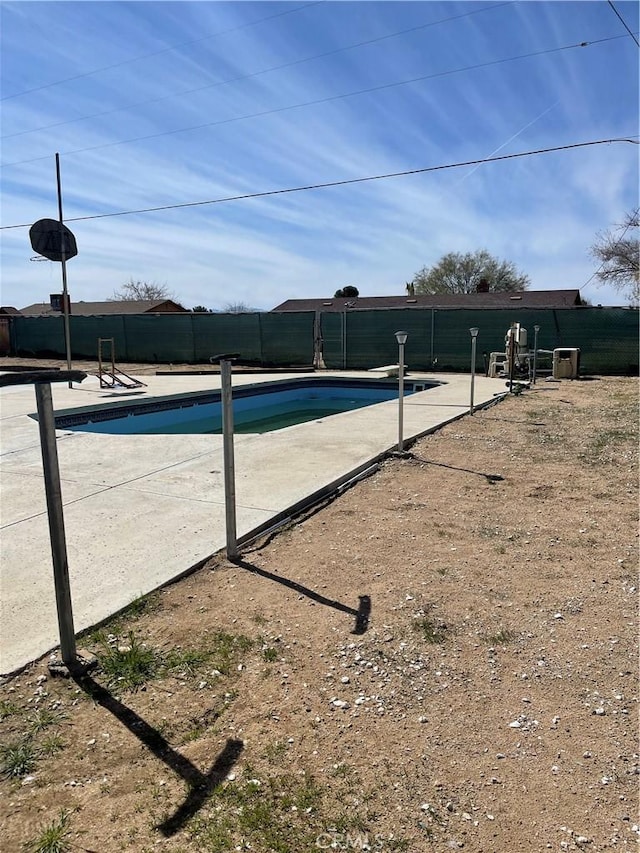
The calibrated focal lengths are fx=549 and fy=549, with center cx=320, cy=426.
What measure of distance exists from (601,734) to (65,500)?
3389mm

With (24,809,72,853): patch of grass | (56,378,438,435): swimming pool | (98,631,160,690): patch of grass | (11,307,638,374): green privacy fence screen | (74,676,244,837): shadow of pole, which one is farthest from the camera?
(11,307,638,374): green privacy fence screen

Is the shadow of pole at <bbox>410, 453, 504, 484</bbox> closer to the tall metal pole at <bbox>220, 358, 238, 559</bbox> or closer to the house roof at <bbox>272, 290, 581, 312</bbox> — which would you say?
the tall metal pole at <bbox>220, 358, 238, 559</bbox>

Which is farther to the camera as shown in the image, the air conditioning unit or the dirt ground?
the air conditioning unit

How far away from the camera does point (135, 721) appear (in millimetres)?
1726

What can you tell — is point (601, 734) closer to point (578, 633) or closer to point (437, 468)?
point (578, 633)

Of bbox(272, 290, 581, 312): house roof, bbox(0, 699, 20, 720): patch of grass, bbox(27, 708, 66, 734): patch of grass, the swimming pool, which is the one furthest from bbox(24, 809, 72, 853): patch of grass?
bbox(272, 290, 581, 312): house roof

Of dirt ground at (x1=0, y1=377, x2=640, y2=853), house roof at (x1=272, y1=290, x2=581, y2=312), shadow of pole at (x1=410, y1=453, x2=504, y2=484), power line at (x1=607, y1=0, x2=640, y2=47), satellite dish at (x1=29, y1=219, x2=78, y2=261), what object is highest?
power line at (x1=607, y1=0, x2=640, y2=47)

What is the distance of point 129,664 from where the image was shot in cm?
200

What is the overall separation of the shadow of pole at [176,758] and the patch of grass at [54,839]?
21cm

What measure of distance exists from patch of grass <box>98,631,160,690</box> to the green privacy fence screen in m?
13.7

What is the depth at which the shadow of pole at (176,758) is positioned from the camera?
1.38 metres

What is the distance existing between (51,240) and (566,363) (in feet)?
35.9

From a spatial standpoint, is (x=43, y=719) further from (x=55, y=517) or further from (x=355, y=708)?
(x=355, y=708)

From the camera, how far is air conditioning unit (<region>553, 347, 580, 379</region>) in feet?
41.4
